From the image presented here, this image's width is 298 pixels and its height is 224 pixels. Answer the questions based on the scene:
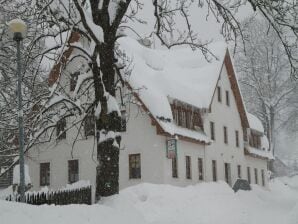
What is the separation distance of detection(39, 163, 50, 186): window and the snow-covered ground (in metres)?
A: 9.76

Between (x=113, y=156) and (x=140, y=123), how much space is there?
15.3 m

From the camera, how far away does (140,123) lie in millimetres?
29156

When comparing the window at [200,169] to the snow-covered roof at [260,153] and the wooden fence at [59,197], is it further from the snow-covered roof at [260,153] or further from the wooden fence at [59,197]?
the wooden fence at [59,197]

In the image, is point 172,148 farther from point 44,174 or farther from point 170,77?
point 44,174

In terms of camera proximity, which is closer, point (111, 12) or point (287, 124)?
point (111, 12)

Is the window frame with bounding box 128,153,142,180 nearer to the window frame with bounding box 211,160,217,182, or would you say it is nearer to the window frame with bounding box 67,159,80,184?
the window frame with bounding box 67,159,80,184

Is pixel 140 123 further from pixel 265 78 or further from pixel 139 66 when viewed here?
pixel 265 78

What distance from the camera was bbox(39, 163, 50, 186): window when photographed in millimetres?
32844

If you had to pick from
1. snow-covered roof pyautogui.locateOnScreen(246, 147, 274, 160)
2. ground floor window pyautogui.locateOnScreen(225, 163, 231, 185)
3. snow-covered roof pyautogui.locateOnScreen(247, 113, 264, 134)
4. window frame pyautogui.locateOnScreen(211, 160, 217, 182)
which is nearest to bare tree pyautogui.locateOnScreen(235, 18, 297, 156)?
snow-covered roof pyautogui.locateOnScreen(246, 147, 274, 160)

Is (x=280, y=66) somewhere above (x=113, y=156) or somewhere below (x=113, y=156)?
above

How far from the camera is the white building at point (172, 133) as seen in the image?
2817cm

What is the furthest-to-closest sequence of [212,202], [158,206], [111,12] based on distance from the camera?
[212,202]
[158,206]
[111,12]

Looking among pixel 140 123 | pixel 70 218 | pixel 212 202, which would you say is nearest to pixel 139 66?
pixel 140 123

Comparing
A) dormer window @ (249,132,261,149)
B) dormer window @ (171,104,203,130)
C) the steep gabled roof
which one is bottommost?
dormer window @ (249,132,261,149)
